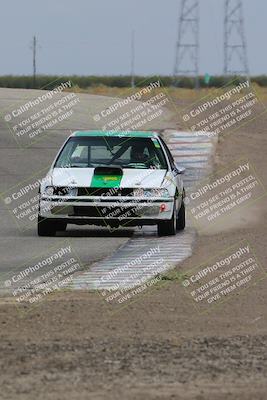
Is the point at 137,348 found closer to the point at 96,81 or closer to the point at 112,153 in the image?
the point at 112,153

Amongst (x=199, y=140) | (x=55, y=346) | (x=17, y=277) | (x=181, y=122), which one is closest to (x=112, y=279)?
(x=17, y=277)

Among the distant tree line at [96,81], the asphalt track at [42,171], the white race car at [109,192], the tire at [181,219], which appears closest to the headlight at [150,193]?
the white race car at [109,192]

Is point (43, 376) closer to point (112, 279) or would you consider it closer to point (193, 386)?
point (193, 386)

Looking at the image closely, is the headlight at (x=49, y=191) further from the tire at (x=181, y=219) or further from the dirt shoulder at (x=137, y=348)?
the dirt shoulder at (x=137, y=348)

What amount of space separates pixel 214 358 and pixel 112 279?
4619mm

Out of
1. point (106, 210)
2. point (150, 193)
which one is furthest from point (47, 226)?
point (150, 193)

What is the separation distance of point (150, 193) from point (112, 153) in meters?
1.05

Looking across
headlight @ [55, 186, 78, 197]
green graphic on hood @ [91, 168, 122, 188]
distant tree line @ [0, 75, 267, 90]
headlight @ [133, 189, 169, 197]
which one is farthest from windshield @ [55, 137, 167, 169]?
distant tree line @ [0, 75, 267, 90]

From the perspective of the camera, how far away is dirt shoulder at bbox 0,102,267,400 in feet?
22.9

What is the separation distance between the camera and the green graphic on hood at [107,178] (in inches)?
710

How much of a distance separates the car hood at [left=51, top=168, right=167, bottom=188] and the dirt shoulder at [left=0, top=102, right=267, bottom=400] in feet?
20.8

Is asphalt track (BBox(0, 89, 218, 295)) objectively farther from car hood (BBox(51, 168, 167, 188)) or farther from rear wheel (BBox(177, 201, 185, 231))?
car hood (BBox(51, 168, 167, 188))

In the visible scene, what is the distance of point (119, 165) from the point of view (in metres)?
18.6

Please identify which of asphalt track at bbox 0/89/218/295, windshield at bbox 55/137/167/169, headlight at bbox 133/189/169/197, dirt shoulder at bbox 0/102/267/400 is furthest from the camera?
windshield at bbox 55/137/167/169
